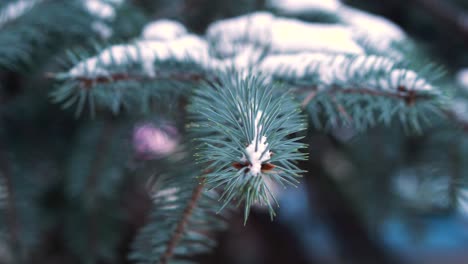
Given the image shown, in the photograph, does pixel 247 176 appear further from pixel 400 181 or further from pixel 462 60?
pixel 462 60

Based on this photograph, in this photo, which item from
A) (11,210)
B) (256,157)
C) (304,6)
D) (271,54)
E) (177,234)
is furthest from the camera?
(304,6)

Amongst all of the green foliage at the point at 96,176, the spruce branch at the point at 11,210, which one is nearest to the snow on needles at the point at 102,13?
the green foliage at the point at 96,176

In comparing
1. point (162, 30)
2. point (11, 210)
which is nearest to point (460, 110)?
point (162, 30)

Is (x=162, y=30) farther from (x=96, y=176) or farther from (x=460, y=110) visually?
(x=460, y=110)

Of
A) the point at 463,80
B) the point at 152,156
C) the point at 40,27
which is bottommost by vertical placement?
the point at 152,156

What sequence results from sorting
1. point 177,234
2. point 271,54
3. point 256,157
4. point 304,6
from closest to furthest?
point 256,157 → point 177,234 → point 271,54 → point 304,6

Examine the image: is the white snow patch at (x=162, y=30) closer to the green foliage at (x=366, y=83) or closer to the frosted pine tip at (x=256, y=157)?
the green foliage at (x=366, y=83)
